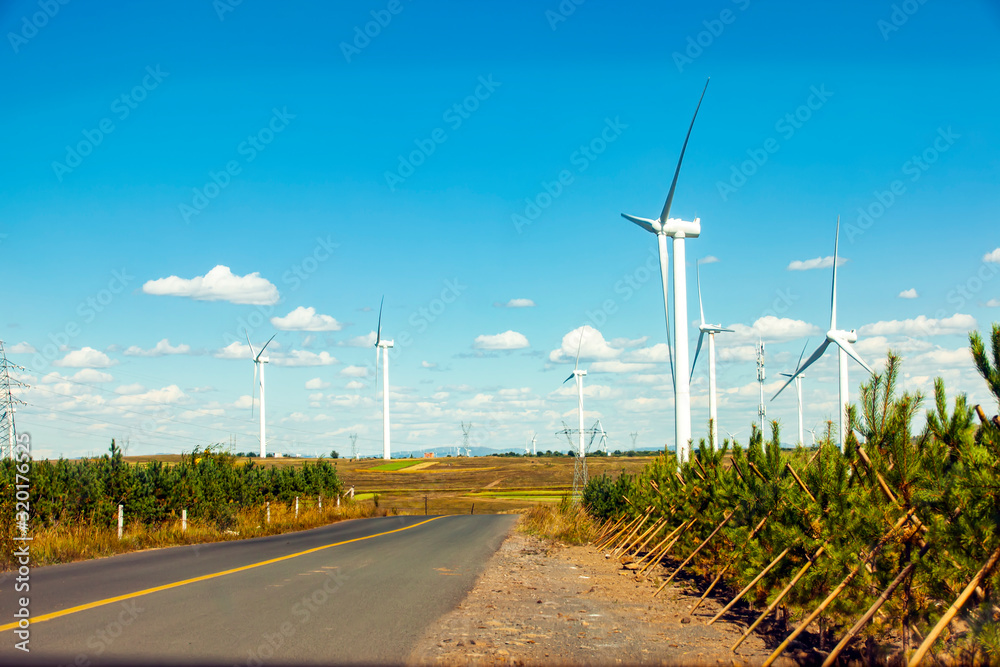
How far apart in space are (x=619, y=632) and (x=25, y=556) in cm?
1156

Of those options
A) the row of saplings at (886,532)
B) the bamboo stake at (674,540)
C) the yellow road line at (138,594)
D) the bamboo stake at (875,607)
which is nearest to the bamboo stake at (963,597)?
the row of saplings at (886,532)

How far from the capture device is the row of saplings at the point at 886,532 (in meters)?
5.65

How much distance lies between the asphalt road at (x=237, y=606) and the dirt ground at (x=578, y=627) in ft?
1.72

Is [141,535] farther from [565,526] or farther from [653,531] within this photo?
[653,531]

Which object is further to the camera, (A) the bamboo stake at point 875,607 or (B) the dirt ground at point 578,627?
(B) the dirt ground at point 578,627

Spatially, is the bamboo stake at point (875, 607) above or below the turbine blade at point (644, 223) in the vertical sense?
below

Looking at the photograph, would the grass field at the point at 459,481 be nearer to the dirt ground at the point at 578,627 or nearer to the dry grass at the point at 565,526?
the dry grass at the point at 565,526

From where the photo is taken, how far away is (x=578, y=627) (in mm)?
9805

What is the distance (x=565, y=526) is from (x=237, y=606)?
56.1 feet

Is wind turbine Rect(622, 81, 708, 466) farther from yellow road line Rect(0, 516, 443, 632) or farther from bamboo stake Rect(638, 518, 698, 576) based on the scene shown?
yellow road line Rect(0, 516, 443, 632)

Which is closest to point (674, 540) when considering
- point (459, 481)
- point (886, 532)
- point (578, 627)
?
point (578, 627)

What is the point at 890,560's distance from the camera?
719cm

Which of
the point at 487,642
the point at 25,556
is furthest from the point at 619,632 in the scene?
the point at 25,556

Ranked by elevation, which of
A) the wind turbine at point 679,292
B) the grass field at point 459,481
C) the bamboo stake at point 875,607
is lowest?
the grass field at point 459,481
